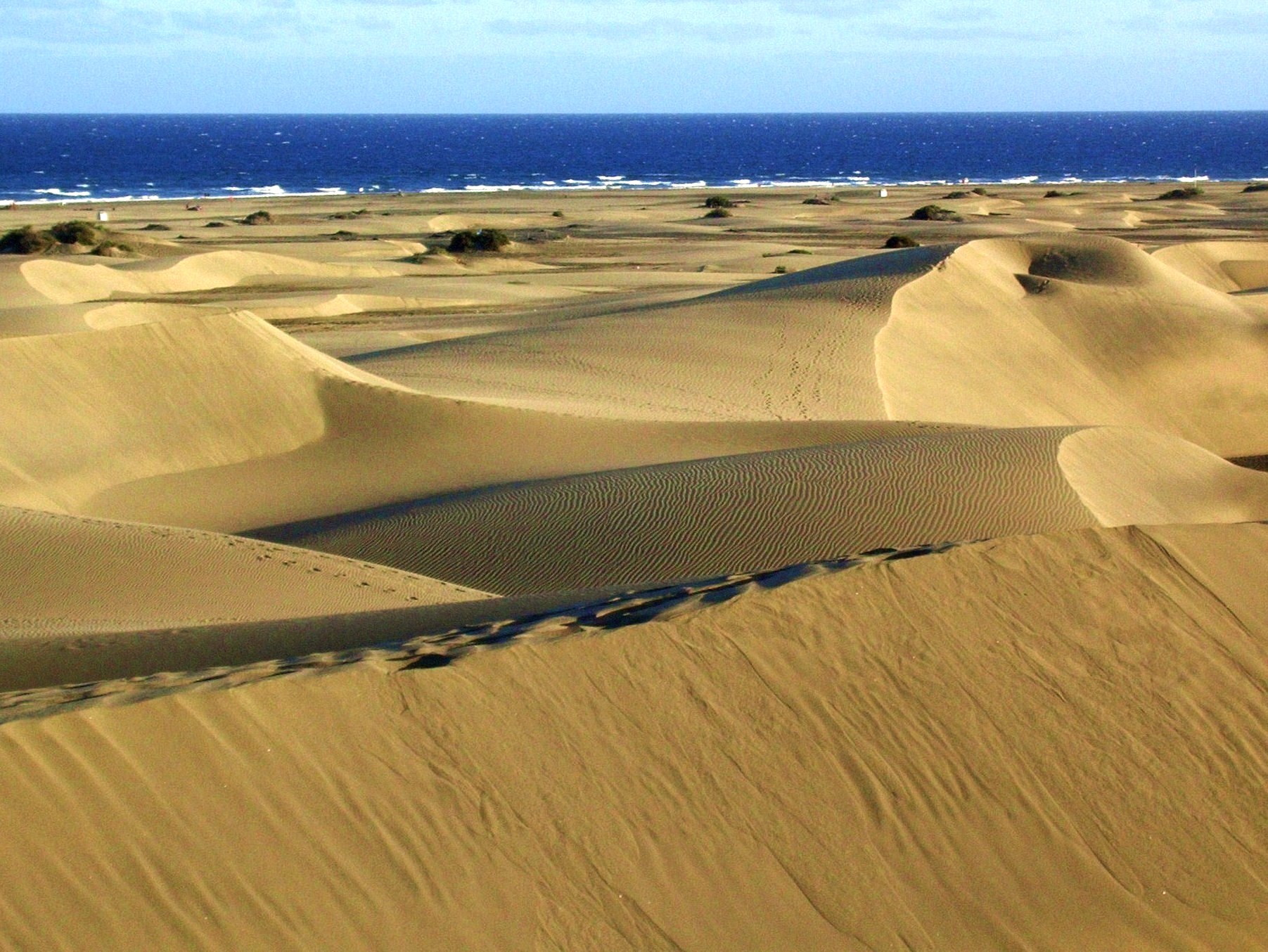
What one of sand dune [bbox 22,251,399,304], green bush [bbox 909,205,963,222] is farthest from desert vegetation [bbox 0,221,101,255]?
green bush [bbox 909,205,963,222]

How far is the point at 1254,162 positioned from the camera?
370 ft

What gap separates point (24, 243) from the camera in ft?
118

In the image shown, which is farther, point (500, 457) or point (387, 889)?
point (500, 457)

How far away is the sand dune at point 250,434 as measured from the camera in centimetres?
1299

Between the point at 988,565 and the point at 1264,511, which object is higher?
the point at 988,565

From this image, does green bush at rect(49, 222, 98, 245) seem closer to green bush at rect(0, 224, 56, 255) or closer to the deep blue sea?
green bush at rect(0, 224, 56, 255)

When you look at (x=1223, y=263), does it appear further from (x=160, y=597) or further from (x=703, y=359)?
(x=160, y=597)

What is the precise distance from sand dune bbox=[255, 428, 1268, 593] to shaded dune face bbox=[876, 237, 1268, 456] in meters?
7.60

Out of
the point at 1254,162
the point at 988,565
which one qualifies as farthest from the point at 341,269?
the point at 1254,162

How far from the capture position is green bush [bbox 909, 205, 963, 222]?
4591 cm

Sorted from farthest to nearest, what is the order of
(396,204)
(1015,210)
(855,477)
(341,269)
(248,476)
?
1. (396,204)
2. (1015,210)
3. (341,269)
4. (248,476)
5. (855,477)

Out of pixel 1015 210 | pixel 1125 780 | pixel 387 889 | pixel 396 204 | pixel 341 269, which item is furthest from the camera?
pixel 396 204

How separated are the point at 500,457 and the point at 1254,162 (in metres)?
112

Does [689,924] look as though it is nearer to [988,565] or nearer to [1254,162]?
[988,565]
